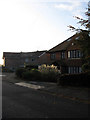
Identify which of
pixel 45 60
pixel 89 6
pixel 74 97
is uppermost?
pixel 89 6

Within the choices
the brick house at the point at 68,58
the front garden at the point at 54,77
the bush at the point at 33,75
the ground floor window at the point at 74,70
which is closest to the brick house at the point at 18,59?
the brick house at the point at 68,58

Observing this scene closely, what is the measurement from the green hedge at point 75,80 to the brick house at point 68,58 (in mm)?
10574

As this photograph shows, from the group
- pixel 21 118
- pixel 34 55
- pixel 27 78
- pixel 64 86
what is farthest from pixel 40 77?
pixel 34 55

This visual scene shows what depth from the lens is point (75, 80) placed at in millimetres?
14617

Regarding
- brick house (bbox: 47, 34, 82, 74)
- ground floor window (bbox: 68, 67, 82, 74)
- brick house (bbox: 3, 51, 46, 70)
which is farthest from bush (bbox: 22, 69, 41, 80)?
brick house (bbox: 3, 51, 46, 70)

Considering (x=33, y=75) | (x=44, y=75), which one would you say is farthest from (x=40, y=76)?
(x=33, y=75)

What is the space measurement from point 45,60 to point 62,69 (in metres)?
8.29

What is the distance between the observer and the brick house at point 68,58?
1022 inches

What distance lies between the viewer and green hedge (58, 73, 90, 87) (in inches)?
556

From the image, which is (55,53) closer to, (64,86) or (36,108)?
(64,86)

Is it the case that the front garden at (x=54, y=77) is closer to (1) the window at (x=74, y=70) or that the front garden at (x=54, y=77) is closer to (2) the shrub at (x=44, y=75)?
(2) the shrub at (x=44, y=75)

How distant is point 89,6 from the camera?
11492 millimetres

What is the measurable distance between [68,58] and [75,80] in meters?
13.6

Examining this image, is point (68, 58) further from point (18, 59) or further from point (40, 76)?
point (18, 59)
